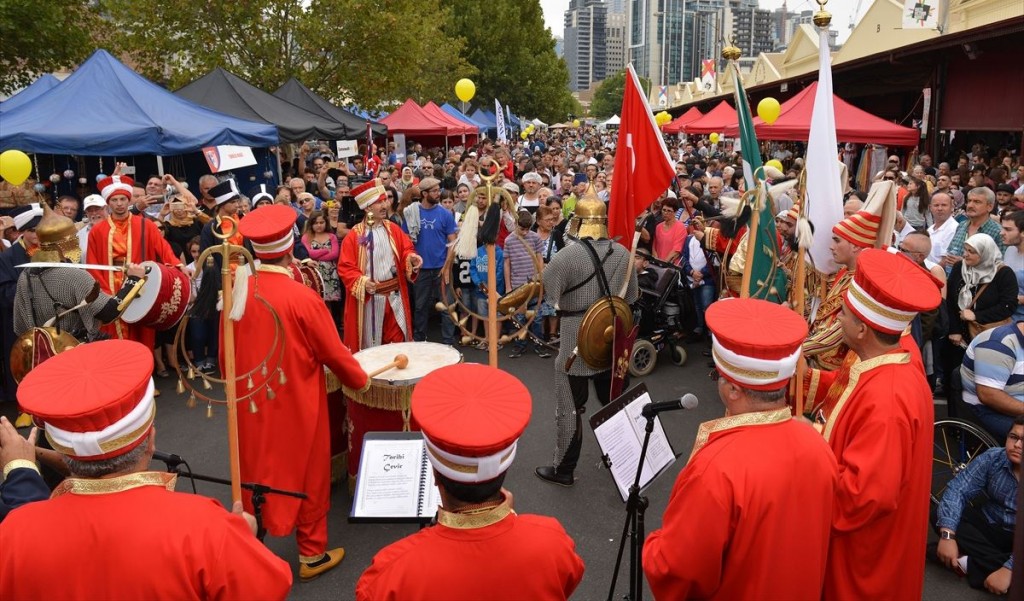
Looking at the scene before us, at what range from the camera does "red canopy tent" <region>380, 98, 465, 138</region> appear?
22078 millimetres

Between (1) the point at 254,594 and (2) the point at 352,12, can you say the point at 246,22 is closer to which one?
(2) the point at 352,12

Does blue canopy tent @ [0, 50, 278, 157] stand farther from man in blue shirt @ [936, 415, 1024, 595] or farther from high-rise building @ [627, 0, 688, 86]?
high-rise building @ [627, 0, 688, 86]

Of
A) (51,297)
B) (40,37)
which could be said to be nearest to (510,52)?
(40,37)

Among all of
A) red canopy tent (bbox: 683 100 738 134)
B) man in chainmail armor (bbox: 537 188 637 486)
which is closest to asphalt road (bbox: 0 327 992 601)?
man in chainmail armor (bbox: 537 188 637 486)

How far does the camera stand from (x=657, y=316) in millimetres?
8586

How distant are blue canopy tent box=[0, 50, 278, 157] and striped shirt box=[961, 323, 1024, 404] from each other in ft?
31.6

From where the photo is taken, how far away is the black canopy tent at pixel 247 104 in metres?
13.2

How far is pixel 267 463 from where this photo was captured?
4355 mm

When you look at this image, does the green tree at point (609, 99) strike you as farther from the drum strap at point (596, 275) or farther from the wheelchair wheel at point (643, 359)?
the drum strap at point (596, 275)

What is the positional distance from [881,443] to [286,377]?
3078mm

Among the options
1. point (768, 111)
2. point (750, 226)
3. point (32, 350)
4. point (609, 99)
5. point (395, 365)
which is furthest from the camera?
point (609, 99)

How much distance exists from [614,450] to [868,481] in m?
1.05

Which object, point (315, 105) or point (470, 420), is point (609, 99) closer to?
point (315, 105)

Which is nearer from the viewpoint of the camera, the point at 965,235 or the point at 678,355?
the point at 965,235
